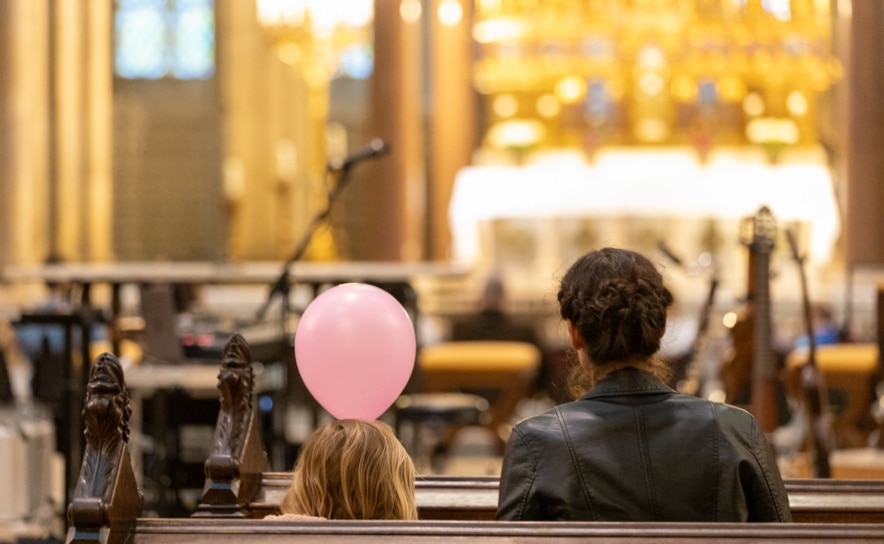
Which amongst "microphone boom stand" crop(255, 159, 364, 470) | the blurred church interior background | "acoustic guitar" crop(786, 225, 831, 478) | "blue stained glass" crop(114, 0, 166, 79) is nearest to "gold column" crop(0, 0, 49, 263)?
the blurred church interior background

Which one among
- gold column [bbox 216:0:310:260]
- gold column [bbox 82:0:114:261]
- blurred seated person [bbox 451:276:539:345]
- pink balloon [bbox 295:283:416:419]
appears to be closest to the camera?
pink balloon [bbox 295:283:416:419]

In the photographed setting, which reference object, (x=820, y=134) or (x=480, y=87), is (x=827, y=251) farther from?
(x=480, y=87)

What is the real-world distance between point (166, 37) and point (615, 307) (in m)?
21.6

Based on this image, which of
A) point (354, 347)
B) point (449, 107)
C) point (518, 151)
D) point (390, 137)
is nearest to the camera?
point (354, 347)

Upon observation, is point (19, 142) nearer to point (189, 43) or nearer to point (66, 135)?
point (66, 135)

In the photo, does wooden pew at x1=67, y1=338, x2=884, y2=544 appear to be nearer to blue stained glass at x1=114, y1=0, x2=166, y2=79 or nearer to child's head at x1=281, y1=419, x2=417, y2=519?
child's head at x1=281, y1=419, x2=417, y2=519

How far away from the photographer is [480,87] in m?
17.3

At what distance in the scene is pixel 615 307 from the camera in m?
2.87

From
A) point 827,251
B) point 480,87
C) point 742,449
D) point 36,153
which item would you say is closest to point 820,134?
point 827,251

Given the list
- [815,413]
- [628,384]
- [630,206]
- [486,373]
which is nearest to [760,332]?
[815,413]

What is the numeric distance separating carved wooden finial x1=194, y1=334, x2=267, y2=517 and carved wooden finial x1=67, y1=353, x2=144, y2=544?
697mm

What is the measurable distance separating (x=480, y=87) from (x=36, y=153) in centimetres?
534

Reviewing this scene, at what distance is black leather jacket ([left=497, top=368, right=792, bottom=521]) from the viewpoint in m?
2.82

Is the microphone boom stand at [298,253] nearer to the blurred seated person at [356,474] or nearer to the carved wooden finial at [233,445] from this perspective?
the carved wooden finial at [233,445]
